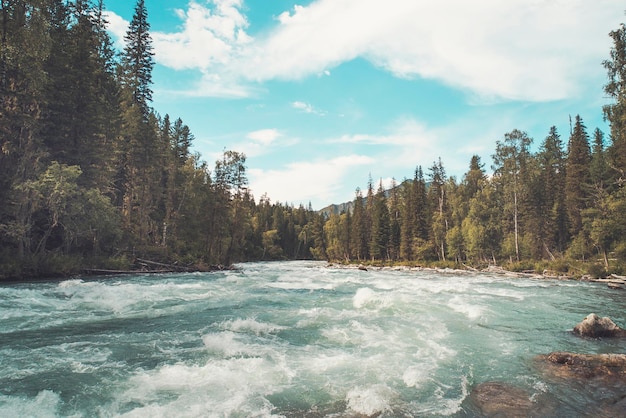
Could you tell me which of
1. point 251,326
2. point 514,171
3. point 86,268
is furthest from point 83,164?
point 514,171

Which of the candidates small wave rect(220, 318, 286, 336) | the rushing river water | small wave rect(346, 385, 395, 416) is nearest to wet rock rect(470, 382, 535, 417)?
the rushing river water

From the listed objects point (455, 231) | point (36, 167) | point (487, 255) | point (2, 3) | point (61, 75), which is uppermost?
point (2, 3)

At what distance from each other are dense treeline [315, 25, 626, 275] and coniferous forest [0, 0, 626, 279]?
183mm

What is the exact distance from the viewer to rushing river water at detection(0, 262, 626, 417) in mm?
5441

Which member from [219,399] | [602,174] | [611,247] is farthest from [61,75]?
[602,174]

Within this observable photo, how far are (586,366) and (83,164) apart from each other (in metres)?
30.0

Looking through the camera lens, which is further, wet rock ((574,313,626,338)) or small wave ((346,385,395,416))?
wet rock ((574,313,626,338))

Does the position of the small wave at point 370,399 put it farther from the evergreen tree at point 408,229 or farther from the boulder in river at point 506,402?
the evergreen tree at point 408,229

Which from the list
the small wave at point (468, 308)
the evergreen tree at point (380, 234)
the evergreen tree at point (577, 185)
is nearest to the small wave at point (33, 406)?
the small wave at point (468, 308)

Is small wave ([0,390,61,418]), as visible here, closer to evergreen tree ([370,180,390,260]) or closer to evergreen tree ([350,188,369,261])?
evergreen tree ([370,180,390,260])

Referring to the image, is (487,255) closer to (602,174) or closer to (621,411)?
(602,174)

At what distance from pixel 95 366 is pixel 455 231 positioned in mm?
54931

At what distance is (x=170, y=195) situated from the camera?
4422 centimetres

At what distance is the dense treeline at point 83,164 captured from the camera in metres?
20.0
